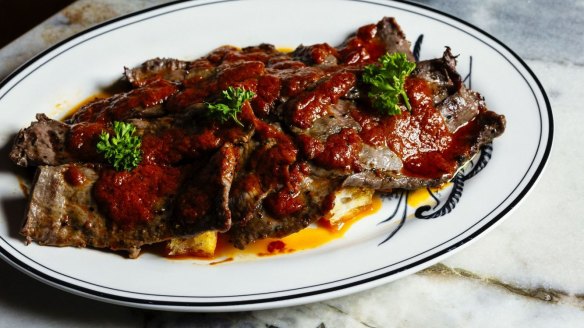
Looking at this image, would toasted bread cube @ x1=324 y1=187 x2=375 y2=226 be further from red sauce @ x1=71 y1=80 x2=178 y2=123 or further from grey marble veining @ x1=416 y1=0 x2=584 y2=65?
grey marble veining @ x1=416 y1=0 x2=584 y2=65

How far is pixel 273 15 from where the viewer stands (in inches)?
297

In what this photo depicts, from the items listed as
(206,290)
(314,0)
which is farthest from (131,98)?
(314,0)

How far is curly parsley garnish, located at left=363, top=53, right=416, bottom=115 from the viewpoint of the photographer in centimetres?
559

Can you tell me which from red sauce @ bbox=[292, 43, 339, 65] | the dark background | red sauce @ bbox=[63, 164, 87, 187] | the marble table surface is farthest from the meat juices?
the dark background

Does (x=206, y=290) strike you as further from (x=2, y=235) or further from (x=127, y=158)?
(x=2, y=235)

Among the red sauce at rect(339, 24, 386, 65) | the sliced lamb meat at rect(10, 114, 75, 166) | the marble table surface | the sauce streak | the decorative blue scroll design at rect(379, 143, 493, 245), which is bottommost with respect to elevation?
the marble table surface

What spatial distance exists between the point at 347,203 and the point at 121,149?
1.77m

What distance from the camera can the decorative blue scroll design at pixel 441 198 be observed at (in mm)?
5535

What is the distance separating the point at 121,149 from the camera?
17.4 ft

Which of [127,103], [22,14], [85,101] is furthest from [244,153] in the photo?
[22,14]

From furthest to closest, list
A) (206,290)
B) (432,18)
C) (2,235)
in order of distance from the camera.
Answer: (432,18), (2,235), (206,290)

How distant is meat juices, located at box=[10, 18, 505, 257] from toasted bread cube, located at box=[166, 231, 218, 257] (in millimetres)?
174

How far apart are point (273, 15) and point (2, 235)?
12.0 ft

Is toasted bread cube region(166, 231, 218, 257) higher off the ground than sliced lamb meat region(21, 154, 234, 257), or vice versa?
sliced lamb meat region(21, 154, 234, 257)
